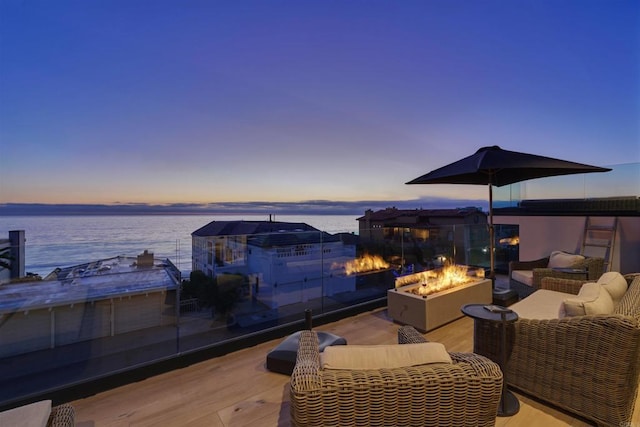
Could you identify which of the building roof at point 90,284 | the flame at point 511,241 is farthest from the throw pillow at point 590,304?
the flame at point 511,241

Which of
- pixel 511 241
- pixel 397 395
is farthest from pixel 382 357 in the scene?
pixel 511 241

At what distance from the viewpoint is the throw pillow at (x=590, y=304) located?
1.99 m

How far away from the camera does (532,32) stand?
5.35 m

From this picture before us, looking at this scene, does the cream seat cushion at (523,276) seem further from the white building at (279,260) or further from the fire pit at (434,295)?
the white building at (279,260)

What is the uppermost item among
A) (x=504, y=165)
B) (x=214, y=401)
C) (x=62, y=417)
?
(x=504, y=165)

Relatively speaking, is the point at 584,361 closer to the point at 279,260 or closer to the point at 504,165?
the point at 504,165

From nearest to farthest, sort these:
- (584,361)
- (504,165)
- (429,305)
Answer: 1. (584,361)
2. (504,165)
3. (429,305)

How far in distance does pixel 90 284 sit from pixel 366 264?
154 inches

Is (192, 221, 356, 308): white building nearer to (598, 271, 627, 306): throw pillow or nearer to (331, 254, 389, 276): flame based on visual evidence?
(331, 254, 389, 276): flame

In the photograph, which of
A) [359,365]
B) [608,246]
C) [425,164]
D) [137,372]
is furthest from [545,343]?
[425,164]

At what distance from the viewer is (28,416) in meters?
1.38

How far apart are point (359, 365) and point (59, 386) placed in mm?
2838

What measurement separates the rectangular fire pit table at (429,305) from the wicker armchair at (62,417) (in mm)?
3371

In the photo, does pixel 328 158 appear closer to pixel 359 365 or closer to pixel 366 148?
pixel 366 148
